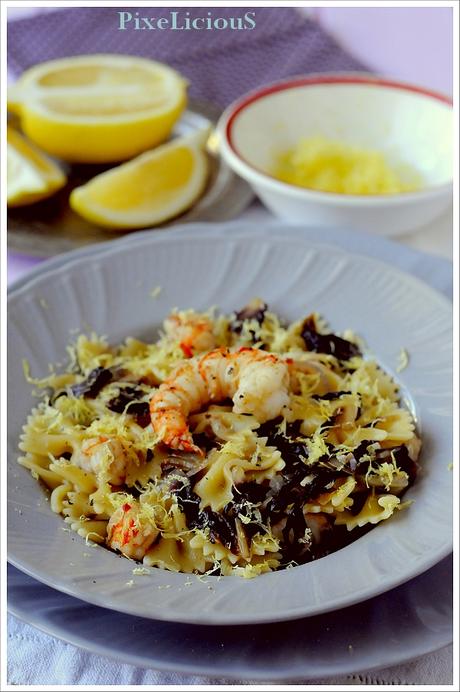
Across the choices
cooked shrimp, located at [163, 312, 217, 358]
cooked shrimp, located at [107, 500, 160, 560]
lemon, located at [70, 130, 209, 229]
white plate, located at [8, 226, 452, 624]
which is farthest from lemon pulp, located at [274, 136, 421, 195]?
cooked shrimp, located at [107, 500, 160, 560]

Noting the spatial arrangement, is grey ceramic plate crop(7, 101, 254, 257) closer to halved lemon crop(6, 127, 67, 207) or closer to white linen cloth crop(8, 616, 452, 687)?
halved lemon crop(6, 127, 67, 207)

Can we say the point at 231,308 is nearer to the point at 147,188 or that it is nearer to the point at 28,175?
the point at 147,188

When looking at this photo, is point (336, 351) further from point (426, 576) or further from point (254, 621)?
point (254, 621)

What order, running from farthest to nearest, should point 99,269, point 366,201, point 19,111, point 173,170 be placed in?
1. point 19,111
2. point 173,170
3. point 366,201
4. point 99,269

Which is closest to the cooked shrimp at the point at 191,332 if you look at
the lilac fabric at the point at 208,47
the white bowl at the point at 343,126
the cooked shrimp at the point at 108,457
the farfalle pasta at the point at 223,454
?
the farfalle pasta at the point at 223,454

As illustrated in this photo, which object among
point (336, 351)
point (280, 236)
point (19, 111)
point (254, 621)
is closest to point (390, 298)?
point (336, 351)
